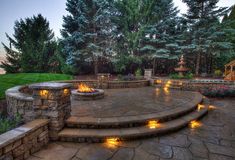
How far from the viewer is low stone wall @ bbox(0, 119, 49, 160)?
227 cm

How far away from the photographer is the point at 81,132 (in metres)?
3.36

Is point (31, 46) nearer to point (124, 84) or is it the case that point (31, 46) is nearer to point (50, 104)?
point (124, 84)

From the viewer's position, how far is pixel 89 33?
13.9 meters

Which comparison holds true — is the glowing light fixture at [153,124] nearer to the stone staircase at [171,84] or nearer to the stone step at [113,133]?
the stone step at [113,133]

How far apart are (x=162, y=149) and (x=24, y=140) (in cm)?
283

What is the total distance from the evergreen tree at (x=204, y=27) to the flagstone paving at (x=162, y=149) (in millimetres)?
12842

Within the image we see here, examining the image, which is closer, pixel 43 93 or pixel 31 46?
pixel 43 93

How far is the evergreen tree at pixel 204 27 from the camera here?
14086mm

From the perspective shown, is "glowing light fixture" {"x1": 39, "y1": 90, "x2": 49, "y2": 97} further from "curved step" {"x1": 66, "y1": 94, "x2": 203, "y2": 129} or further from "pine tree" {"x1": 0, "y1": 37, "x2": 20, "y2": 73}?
"pine tree" {"x1": 0, "y1": 37, "x2": 20, "y2": 73}

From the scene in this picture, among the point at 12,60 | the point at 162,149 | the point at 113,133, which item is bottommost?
the point at 162,149

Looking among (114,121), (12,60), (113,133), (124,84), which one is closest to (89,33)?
(124,84)

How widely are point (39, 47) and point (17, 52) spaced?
402 centimetres

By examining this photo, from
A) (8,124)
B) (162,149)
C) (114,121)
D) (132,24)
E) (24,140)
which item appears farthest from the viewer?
(132,24)

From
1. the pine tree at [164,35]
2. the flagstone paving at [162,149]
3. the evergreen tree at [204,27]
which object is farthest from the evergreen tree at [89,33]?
the flagstone paving at [162,149]
